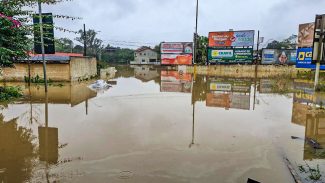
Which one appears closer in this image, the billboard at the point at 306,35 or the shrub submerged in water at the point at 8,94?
the shrub submerged in water at the point at 8,94

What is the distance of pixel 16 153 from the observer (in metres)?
6.66

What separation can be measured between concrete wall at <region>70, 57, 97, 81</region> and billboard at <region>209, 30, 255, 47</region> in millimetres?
19977

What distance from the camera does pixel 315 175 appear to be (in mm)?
5316

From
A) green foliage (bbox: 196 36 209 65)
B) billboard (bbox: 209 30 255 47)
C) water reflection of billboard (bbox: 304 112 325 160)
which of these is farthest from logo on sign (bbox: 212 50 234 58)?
water reflection of billboard (bbox: 304 112 325 160)

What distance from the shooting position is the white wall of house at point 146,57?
79.4 metres

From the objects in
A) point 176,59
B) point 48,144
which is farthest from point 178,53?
point 48,144

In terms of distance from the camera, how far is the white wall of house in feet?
261

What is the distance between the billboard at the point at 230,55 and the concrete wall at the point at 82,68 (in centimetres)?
1880

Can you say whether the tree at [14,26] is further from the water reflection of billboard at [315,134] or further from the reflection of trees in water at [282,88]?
the reflection of trees in water at [282,88]

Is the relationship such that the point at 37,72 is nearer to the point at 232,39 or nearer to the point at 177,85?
the point at 177,85

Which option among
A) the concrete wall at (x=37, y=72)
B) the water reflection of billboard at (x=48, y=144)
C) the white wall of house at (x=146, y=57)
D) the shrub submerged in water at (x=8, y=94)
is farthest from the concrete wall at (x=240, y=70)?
the white wall of house at (x=146, y=57)

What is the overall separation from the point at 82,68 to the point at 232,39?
2410cm

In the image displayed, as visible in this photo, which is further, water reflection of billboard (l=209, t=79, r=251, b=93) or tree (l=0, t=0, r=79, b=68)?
water reflection of billboard (l=209, t=79, r=251, b=93)

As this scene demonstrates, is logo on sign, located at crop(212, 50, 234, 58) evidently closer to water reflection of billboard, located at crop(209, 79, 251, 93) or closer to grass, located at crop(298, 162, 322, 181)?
water reflection of billboard, located at crop(209, 79, 251, 93)
